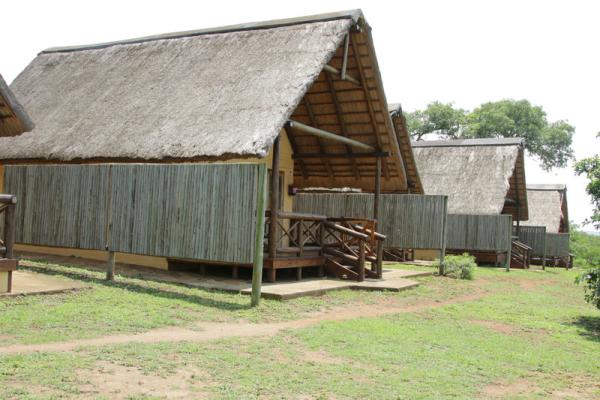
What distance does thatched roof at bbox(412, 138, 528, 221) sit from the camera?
25.0 meters

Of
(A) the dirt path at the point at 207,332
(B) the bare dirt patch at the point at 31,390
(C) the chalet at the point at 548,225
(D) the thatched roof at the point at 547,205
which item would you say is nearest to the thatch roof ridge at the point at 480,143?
(C) the chalet at the point at 548,225

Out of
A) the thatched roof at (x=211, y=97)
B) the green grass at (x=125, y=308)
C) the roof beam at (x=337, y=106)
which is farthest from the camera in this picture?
the roof beam at (x=337, y=106)

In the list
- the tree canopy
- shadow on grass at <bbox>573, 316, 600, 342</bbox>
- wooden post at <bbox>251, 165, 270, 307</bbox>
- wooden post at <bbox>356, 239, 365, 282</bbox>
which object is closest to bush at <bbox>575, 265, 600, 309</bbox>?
shadow on grass at <bbox>573, 316, 600, 342</bbox>

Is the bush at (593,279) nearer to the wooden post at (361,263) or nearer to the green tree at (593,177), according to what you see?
the green tree at (593,177)

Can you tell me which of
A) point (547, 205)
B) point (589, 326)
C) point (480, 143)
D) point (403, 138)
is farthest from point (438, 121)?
point (589, 326)

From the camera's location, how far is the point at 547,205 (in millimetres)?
35031

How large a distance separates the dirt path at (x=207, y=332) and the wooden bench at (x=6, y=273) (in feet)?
8.67

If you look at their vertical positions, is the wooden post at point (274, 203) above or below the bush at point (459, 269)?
above

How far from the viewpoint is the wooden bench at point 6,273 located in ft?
29.6

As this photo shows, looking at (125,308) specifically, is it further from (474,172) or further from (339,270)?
(474,172)

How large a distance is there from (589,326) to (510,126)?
43030 mm

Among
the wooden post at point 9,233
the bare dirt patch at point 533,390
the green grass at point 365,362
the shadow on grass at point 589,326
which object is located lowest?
the shadow on grass at point 589,326

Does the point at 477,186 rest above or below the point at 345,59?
below

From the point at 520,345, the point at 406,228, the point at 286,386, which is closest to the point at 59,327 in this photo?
the point at 286,386
